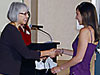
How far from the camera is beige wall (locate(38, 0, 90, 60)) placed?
4.19m

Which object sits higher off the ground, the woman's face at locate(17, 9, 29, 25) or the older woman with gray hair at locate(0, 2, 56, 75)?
the woman's face at locate(17, 9, 29, 25)

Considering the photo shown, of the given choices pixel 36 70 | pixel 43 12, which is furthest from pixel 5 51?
pixel 43 12

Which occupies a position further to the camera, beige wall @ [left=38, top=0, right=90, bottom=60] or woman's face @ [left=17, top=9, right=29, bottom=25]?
beige wall @ [left=38, top=0, right=90, bottom=60]

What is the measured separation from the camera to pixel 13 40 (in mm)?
1553

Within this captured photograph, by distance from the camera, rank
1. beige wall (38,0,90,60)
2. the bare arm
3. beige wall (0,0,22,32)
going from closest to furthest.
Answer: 1. the bare arm
2. beige wall (0,0,22,32)
3. beige wall (38,0,90,60)

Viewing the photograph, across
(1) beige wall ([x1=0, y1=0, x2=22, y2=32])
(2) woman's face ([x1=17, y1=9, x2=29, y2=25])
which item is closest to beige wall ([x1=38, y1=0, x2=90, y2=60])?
(1) beige wall ([x1=0, y1=0, x2=22, y2=32])

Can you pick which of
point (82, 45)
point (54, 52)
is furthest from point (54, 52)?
point (82, 45)

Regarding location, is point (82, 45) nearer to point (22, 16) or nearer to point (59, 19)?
point (22, 16)

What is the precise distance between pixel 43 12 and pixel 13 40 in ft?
8.84

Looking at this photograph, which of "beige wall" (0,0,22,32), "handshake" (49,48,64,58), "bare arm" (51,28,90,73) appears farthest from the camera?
"beige wall" (0,0,22,32)

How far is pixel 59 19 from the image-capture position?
4.23 metres

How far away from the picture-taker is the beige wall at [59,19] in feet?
13.7

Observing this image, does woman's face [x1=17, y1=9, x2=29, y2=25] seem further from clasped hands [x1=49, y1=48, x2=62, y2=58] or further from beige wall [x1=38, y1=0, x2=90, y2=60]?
beige wall [x1=38, y1=0, x2=90, y2=60]

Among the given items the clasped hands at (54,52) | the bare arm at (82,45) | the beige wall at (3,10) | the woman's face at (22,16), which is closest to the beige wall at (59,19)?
the beige wall at (3,10)
